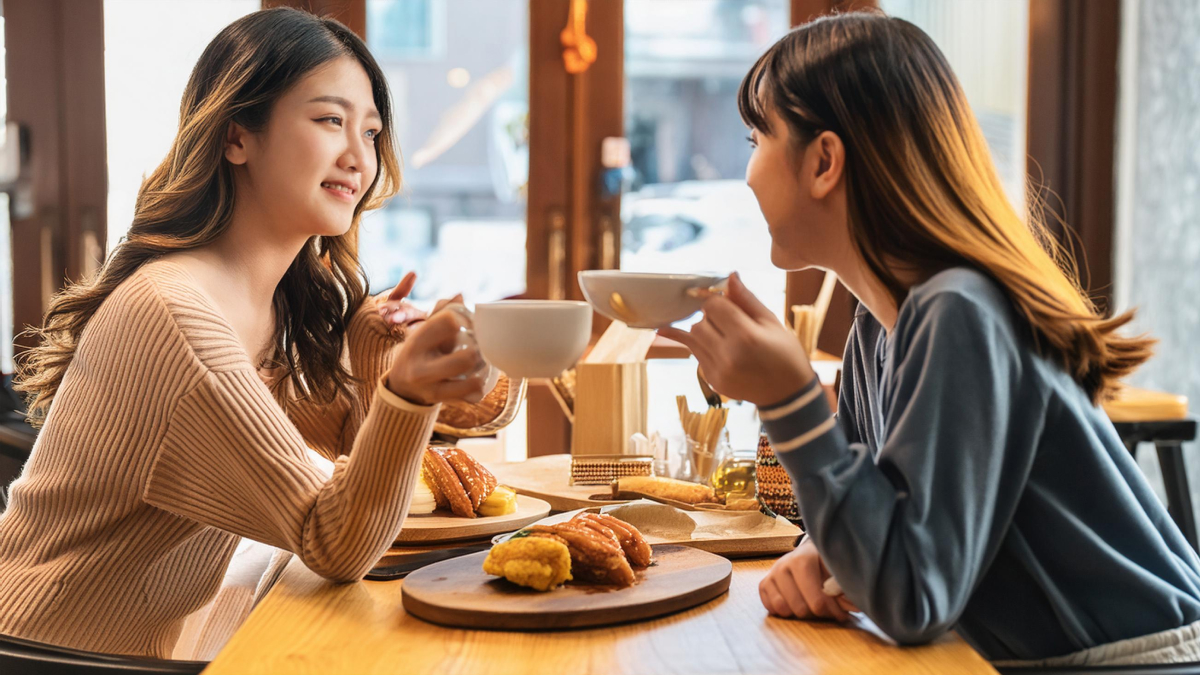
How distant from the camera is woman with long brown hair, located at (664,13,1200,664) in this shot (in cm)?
88

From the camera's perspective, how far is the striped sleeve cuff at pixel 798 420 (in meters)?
0.90

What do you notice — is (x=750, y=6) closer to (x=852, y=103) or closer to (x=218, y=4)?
(x=218, y=4)

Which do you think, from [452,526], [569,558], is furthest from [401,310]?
[569,558]

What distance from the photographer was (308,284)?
169cm

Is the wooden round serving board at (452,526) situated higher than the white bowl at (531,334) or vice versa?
the white bowl at (531,334)

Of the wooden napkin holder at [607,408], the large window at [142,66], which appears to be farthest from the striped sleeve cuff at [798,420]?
the large window at [142,66]

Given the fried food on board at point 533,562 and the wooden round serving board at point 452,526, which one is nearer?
the fried food on board at point 533,562

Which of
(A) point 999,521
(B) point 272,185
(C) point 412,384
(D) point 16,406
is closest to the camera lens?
(A) point 999,521

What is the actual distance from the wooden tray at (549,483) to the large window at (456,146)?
5.83 ft

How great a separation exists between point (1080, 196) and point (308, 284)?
9.27 feet

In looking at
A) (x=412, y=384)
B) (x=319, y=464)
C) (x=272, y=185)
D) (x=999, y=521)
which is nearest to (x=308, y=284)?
(x=272, y=185)

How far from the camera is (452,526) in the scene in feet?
4.26

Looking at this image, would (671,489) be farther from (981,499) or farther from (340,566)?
(981,499)

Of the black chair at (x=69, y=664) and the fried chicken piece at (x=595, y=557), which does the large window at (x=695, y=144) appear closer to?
the fried chicken piece at (x=595, y=557)
